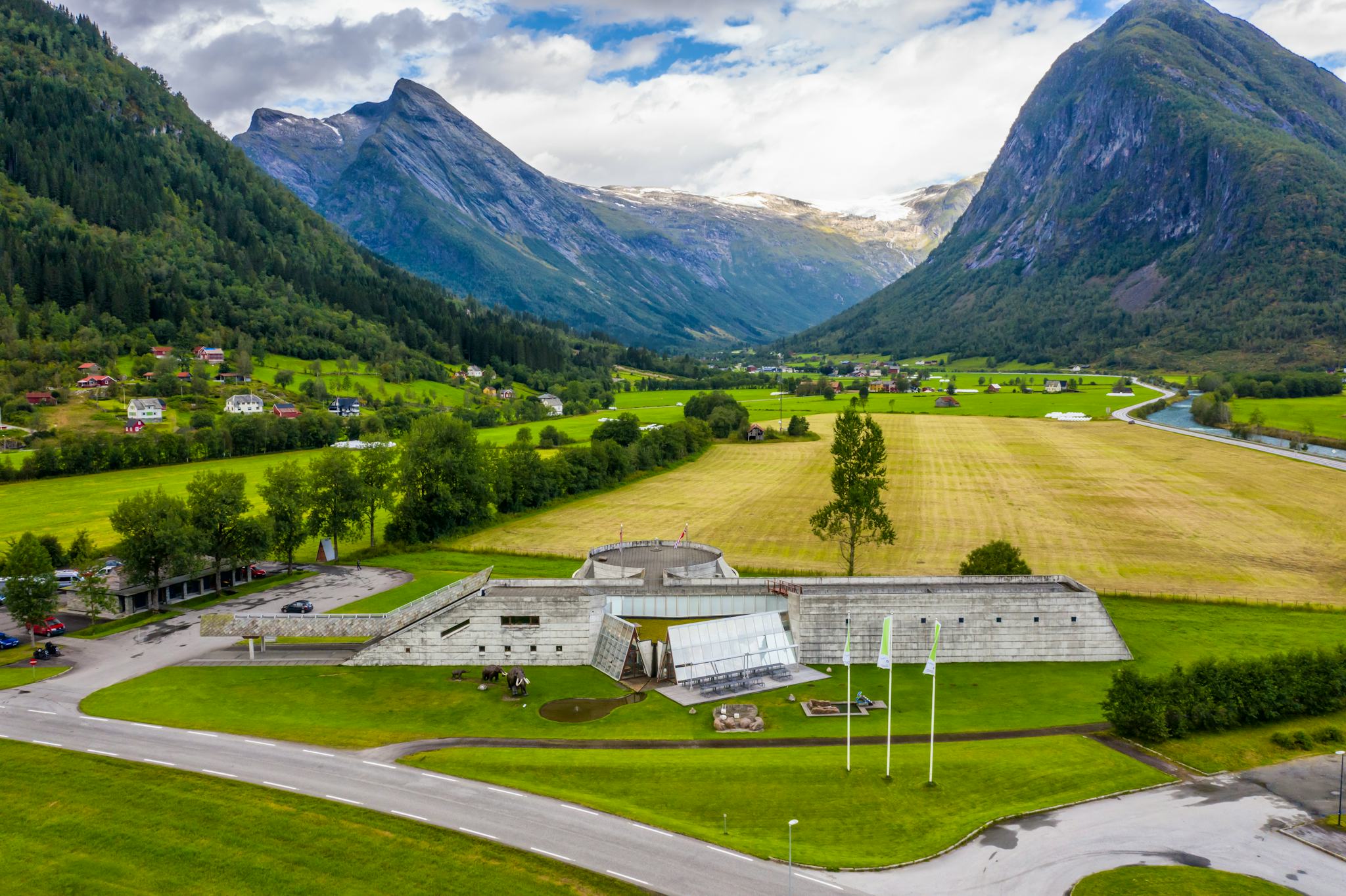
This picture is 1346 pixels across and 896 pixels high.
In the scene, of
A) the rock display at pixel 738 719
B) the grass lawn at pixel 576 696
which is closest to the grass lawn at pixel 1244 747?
the grass lawn at pixel 576 696

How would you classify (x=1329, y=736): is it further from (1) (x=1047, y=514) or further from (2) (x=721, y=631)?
(1) (x=1047, y=514)

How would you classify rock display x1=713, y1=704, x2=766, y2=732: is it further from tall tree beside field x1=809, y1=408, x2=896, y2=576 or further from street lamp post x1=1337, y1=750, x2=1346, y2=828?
tall tree beside field x1=809, y1=408, x2=896, y2=576

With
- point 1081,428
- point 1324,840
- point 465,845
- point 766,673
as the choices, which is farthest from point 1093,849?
point 1081,428

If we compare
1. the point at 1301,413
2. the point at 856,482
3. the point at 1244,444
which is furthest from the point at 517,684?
the point at 1301,413

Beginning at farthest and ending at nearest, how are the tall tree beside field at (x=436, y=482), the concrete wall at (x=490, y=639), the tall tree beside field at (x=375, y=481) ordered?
the tall tree beside field at (x=436, y=482) < the tall tree beside field at (x=375, y=481) < the concrete wall at (x=490, y=639)

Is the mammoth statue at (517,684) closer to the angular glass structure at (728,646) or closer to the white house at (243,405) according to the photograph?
the angular glass structure at (728,646)

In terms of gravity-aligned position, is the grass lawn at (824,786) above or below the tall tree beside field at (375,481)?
below

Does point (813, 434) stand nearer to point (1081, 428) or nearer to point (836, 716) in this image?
point (1081, 428)
